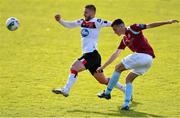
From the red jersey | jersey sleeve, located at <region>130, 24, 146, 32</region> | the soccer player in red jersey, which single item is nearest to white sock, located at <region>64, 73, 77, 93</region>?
the soccer player in red jersey

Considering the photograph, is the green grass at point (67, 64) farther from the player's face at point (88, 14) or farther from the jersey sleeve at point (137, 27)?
the player's face at point (88, 14)

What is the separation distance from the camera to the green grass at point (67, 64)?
13.9m

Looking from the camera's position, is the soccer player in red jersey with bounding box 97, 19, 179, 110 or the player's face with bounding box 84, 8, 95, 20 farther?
the player's face with bounding box 84, 8, 95, 20

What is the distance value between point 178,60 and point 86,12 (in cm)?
752

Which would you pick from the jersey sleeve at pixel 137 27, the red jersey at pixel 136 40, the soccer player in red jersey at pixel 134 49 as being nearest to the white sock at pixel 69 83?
the soccer player in red jersey at pixel 134 49

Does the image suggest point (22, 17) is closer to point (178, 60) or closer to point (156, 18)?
point (156, 18)

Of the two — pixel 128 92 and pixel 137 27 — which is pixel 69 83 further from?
pixel 137 27

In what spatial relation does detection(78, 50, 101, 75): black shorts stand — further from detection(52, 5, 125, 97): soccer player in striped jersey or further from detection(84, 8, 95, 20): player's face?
detection(84, 8, 95, 20): player's face

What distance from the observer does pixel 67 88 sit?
559 inches

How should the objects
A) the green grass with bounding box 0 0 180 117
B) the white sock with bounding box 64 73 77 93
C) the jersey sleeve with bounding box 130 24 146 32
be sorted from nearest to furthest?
the jersey sleeve with bounding box 130 24 146 32 → the green grass with bounding box 0 0 180 117 → the white sock with bounding box 64 73 77 93

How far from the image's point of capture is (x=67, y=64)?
803 inches

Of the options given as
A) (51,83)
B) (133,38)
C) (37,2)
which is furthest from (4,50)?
(37,2)

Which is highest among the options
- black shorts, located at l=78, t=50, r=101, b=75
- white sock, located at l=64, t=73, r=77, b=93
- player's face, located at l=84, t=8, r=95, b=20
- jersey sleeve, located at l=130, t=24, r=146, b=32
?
player's face, located at l=84, t=8, r=95, b=20

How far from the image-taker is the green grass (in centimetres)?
1391
